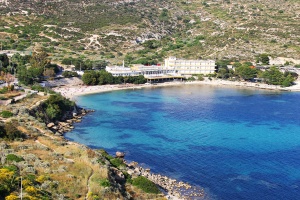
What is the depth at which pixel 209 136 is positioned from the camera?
52.1 m

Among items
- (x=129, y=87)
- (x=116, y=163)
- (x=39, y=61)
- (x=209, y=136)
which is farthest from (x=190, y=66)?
(x=116, y=163)

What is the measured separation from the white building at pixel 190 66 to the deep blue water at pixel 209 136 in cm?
2280

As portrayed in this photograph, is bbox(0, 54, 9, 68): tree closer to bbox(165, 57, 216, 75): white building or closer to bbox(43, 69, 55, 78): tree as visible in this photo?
bbox(43, 69, 55, 78): tree

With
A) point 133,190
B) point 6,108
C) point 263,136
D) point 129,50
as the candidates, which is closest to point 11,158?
point 133,190

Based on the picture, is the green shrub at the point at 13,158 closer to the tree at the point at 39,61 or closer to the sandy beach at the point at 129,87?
the sandy beach at the point at 129,87

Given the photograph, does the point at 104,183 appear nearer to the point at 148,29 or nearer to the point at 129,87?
the point at 129,87

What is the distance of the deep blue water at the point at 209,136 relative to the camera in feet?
124

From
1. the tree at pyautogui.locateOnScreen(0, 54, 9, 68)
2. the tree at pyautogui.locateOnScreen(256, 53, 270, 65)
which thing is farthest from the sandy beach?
the tree at pyautogui.locateOnScreen(256, 53, 270, 65)

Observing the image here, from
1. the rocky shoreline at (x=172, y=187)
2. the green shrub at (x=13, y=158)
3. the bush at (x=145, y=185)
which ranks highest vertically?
the green shrub at (x=13, y=158)

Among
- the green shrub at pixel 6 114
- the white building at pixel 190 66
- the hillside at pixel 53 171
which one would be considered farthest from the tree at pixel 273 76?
the green shrub at pixel 6 114

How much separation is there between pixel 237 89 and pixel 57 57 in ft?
161

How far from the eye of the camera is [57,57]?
343 ft

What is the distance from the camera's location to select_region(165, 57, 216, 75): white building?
4131 inches

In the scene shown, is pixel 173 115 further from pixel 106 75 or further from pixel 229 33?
pixel 229 33
